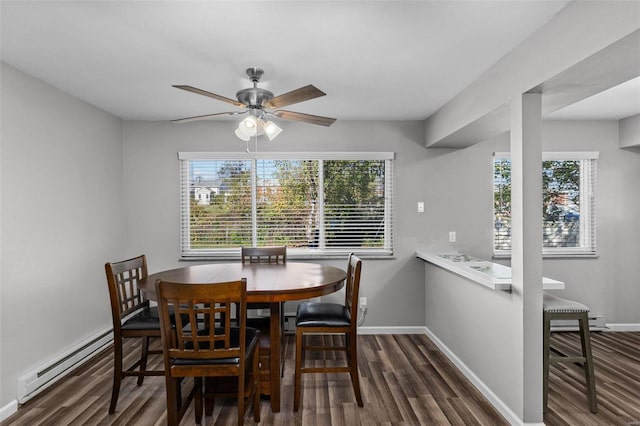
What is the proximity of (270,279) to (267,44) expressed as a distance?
158 cm

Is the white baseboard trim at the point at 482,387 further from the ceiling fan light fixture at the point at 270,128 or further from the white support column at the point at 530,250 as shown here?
the ceiling fan light fixture at the point at 270,128

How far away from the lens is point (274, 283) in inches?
94.5

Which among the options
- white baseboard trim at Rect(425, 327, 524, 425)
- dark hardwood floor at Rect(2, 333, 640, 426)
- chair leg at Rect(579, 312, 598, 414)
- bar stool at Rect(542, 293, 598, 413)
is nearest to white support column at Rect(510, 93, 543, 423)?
white baseboard trim at Rect(425, 327, 524, 425)

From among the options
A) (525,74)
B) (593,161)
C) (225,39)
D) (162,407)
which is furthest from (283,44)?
(593,161)

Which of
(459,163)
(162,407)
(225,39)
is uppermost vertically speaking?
(225,39)

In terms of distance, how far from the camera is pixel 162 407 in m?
2.46

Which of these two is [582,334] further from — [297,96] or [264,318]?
[297,96]

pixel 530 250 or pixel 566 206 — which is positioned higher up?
pixel 566 206

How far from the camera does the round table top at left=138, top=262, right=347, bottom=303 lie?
2.20 meters

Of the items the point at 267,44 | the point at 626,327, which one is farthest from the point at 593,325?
the point at 267,44

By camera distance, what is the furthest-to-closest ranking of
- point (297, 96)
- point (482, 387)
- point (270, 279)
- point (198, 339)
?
point (482, 387) < point (270, 279) < point (297, 96) < point (198, 339)

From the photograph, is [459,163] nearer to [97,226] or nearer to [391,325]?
[391,325]

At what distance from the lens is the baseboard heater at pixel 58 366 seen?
251 centimetres

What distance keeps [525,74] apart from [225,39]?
1.83 meters
